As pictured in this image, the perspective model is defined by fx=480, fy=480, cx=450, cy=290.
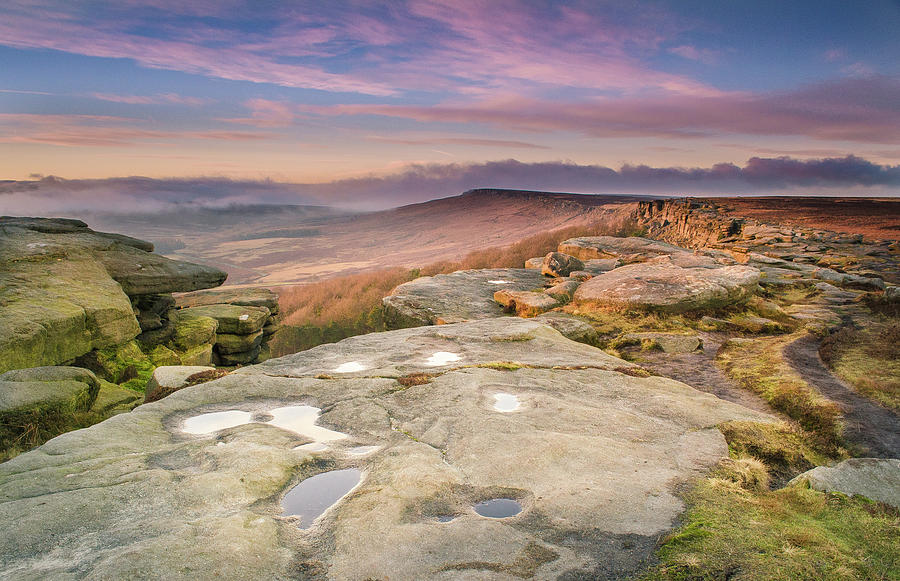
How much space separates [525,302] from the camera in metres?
15.4

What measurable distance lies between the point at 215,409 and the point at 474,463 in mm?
3873

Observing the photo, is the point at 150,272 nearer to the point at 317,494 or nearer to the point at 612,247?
the point at 317,494

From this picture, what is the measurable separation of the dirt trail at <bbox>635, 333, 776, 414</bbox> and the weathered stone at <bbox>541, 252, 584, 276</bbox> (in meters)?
7.48

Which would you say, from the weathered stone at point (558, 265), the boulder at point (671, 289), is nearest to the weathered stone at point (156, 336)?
the boulder at point (671, 289)

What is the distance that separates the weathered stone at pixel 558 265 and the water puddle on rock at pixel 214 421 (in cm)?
1491

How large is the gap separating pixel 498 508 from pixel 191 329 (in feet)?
46.5

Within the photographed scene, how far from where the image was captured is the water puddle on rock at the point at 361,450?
5072 millimetres

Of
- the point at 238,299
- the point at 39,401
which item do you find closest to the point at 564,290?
the point at 238,299

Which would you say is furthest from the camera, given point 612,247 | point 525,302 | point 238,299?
point 612,247

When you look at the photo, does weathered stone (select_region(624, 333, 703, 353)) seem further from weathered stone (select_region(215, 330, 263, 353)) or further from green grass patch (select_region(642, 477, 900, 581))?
weathered stone (select_region(215, 330, 263, 353))

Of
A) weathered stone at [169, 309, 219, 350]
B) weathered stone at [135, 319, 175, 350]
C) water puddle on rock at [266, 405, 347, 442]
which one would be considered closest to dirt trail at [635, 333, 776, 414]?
water puddle on rock at [266, 405, 347, 442]

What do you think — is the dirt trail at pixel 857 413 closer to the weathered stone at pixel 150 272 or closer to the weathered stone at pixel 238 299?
the weathered stone at pixel 150 272

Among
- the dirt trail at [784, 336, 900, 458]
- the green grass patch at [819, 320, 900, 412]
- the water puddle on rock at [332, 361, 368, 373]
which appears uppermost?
the green grass patch at [819, 320, 900, 412]

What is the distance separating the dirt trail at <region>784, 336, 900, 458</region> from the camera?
6383 mm
